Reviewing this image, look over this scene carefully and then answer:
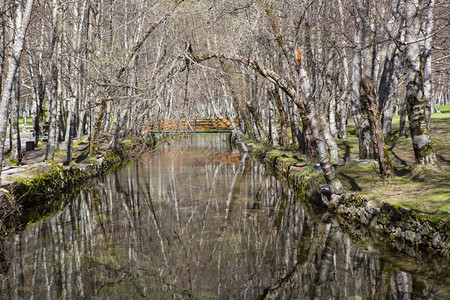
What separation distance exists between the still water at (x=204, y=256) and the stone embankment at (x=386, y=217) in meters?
0.38

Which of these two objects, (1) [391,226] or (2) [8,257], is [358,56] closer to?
(1) [391,226]

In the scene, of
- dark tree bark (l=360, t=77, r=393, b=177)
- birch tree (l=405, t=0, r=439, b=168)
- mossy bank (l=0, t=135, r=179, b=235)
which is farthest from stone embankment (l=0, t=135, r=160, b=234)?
birch tree (l=405, t=0, r=439, b=168)


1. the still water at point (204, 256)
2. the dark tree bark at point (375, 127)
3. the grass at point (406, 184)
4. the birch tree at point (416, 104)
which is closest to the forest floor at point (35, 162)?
the still water at point (204, 256)

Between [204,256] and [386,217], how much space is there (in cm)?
394

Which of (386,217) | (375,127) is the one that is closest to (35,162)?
(375,127)

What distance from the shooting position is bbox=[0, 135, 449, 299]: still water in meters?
6.79

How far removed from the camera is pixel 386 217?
9.17 meters

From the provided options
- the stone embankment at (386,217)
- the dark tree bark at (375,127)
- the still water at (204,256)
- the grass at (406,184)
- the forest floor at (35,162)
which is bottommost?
the still water at (204,256)

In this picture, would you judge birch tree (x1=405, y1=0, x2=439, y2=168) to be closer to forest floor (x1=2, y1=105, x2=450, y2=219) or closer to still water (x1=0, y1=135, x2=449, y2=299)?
forest floor (x1=2, y1=105, x2=450, y2=219)

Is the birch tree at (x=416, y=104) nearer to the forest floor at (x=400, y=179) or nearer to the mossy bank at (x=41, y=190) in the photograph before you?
the forest floor at (x=400, y=179)

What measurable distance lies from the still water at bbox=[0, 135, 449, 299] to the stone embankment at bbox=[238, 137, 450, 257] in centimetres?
38

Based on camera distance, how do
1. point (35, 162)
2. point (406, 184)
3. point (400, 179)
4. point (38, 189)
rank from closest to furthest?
point (406, 184) < point (400, 179) < point (38, 189) < point (35, 162)

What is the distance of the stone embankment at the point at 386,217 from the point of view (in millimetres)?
7617

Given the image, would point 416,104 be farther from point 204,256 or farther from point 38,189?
point 38,189
